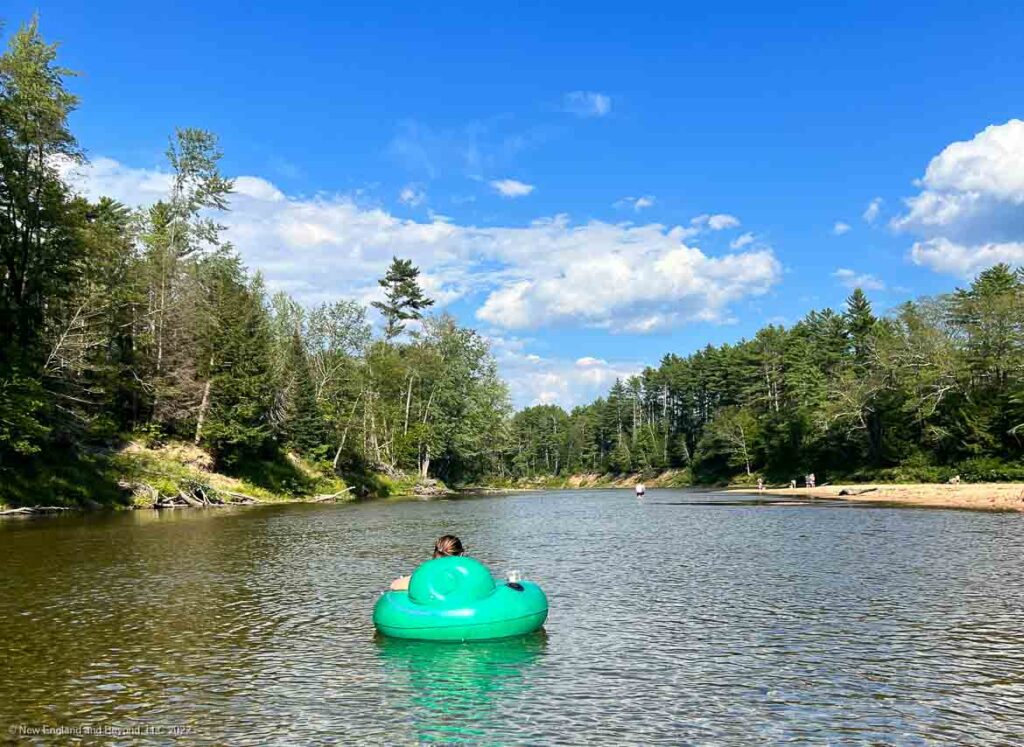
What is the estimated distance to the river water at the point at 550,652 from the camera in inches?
358

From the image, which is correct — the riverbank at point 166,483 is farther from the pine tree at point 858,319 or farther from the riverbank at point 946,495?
the pine tree at point 858,319

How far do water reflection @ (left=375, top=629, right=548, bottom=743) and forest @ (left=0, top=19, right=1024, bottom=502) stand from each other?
34902mm

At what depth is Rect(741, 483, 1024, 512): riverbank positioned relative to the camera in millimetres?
46531

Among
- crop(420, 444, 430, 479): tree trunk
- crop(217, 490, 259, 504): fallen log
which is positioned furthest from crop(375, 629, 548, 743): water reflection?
crop(420, 444, 430, 479): tree trunk

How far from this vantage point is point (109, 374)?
179 feet

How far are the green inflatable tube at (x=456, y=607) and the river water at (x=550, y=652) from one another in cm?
33

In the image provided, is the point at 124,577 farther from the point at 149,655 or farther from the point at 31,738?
the point at 31,738

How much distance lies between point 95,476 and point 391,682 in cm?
4421

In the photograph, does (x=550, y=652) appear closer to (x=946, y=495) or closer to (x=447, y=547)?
(x=447, y=547)

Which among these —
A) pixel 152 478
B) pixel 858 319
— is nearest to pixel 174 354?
pixel 152 478

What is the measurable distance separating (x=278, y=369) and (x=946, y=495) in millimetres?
58259

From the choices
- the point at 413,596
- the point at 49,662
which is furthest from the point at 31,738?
the point at 413,596

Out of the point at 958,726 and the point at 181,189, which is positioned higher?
the point at 181,189

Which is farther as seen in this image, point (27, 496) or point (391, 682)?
point (27, 496)
